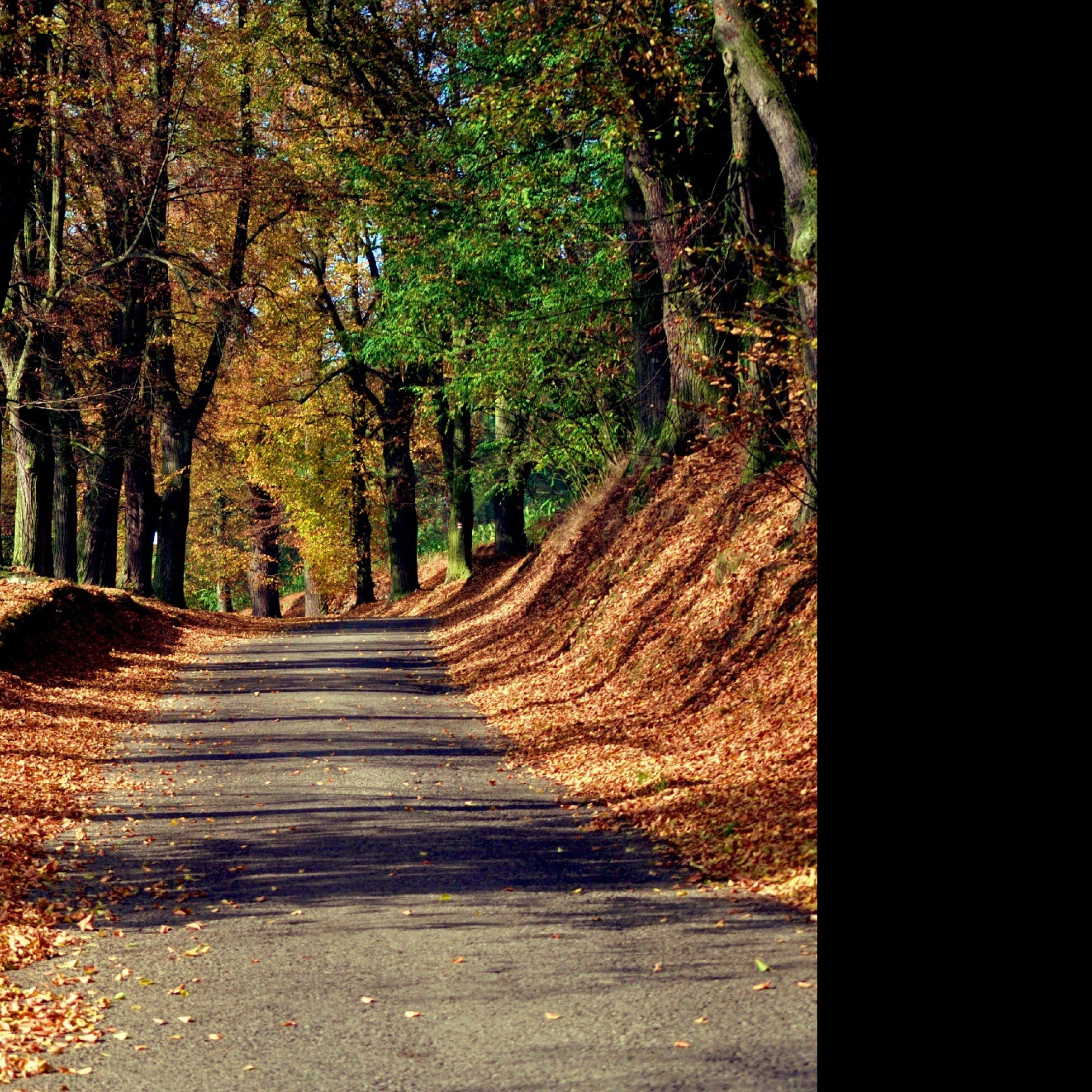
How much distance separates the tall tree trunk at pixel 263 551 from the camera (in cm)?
4506

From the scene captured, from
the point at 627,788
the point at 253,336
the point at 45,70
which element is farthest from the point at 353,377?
the point at 627,788

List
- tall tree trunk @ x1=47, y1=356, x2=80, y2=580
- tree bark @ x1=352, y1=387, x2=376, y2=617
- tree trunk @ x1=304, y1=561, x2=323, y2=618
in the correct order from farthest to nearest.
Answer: tree trunk @ x1=304, y1=561, x2=323, y2=618 → tree bark @ x1=352, y1=387, x2=376, y2=617 → tall tree trunk @ x1=47, y1=356, x2=80, y2=580

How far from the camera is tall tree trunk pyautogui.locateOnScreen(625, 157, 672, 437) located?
20.4 meters

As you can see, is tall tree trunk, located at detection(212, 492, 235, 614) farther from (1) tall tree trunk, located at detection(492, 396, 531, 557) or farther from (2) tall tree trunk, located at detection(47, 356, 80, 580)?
(2) tall tree trunk, located at detection(47, 356, 80, 580)

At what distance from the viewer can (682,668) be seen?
1370 centimetres

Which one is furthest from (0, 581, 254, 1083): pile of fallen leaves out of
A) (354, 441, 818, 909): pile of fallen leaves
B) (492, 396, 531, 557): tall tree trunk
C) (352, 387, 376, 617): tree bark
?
(352, 387, 376, 617): tree bark

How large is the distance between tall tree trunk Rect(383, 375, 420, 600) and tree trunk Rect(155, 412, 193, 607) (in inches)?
291

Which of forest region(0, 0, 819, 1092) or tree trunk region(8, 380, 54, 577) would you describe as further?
tree trunk region(8, 380, 54, 577)

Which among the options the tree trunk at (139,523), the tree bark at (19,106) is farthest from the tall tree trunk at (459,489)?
the tree bark at (19,106)

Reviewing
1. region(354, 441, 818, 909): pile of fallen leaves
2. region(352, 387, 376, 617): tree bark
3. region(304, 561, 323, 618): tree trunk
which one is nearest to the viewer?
region(354, 441, 818, 909): pile of fallen leaves

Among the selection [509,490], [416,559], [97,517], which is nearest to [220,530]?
[416,559]

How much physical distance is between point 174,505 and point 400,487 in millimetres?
8010

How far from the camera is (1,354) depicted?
23578 millimetres

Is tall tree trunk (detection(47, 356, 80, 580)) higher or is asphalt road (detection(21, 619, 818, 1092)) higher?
tall tree trunk (detection(47, 356, 80, 580))
